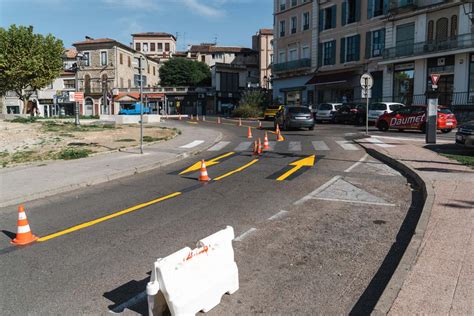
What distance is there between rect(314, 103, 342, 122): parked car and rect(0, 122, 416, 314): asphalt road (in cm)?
2420

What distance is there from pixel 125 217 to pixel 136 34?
9169 centimetres

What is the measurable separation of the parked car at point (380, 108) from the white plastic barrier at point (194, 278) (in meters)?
26.2

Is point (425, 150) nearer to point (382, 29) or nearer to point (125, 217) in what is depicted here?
point (125, 217)

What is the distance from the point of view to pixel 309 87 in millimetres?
47688

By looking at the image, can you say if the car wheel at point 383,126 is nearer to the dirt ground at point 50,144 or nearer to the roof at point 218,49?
the dirt ground at point 50,144

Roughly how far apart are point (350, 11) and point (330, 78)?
22.8 feet

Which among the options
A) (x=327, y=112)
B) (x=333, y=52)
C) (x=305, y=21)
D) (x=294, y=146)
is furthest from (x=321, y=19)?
(x=294, y=146)

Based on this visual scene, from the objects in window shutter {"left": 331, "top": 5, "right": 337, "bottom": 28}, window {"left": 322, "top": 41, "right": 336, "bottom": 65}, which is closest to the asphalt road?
window {"left": 322, "top": 41, "right": 336, "bottom": 65}

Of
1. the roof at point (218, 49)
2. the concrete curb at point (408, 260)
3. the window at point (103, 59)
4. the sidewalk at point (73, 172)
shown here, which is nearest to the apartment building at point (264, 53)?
the roof at point (218, 49)

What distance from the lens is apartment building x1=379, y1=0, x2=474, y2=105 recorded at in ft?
101

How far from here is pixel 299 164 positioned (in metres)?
12.4

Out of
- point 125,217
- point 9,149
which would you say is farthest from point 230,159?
point 9,149

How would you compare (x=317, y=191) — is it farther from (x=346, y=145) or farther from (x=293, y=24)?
(x=293, y=24)

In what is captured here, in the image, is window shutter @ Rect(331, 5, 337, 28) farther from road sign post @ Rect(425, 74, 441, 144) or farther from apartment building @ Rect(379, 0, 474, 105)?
road sign post @ Rect(425, 74, 441, 144)
